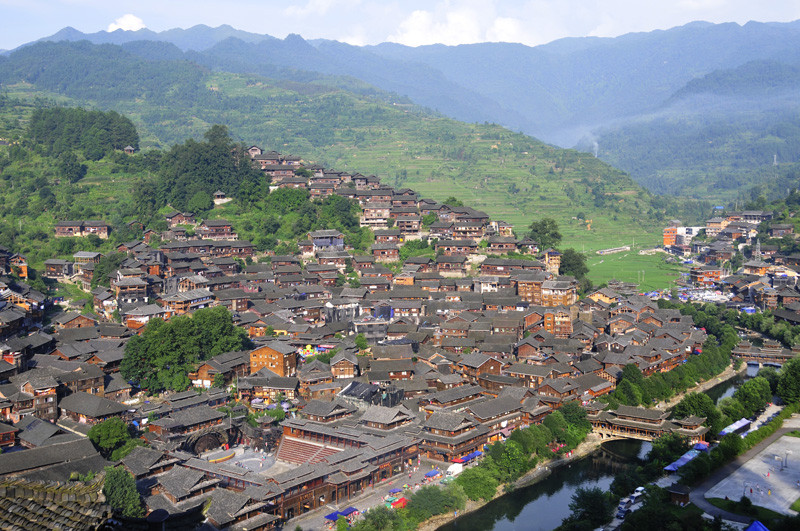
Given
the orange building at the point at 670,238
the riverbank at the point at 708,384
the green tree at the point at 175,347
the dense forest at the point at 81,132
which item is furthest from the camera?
the orange building at the point at 670,238

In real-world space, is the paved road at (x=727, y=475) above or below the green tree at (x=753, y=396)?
below

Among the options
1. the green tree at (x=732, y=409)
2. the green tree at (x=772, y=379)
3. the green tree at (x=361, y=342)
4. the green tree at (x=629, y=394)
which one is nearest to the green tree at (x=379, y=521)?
the green tree at (x=361, y=342)

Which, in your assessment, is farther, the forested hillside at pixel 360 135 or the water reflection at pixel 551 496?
the forested hillside at pixel 360 135

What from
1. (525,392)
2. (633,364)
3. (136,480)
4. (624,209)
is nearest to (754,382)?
(633,364)

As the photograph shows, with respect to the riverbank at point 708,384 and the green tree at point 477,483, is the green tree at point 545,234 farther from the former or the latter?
the green tree at point 477,483

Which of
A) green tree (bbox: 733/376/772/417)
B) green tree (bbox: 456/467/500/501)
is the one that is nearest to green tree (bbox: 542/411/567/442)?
green tree (bbox: 456/467/500/501)

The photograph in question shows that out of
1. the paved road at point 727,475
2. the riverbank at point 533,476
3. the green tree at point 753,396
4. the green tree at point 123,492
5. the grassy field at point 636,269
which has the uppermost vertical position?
the grassy field at point 636,269
